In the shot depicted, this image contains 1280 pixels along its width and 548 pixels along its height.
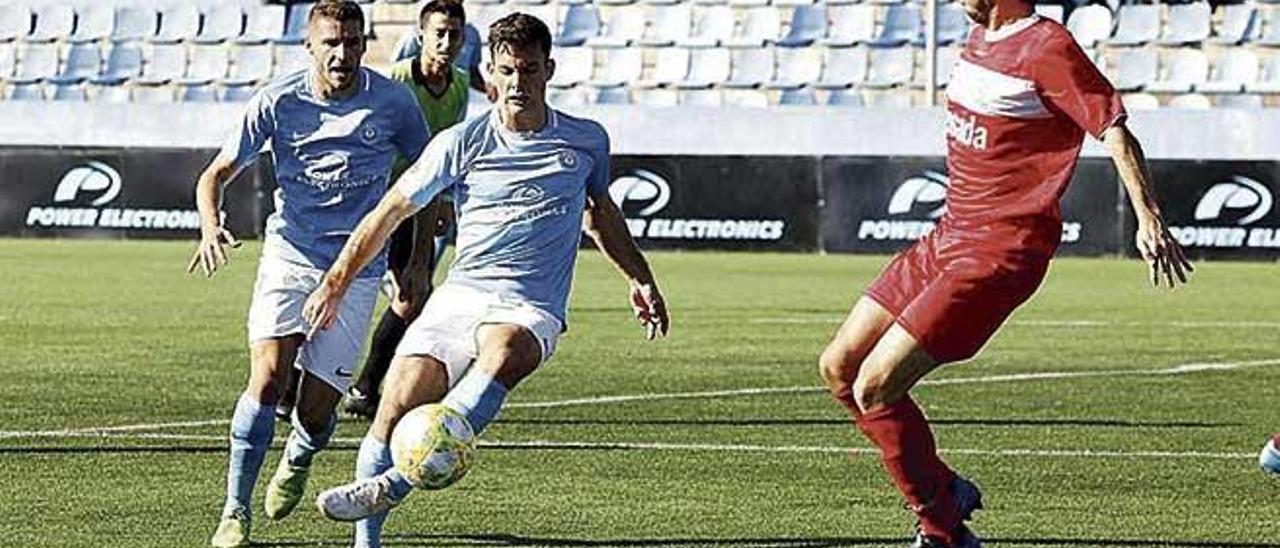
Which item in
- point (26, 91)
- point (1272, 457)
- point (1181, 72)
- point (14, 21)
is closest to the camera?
point (1272, 457)

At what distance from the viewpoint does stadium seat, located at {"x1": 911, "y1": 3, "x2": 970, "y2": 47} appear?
1431 inches

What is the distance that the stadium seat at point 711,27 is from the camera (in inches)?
1458

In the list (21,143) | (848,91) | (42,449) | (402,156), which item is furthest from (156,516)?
(848,91)

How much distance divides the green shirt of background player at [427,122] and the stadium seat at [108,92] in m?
22.7

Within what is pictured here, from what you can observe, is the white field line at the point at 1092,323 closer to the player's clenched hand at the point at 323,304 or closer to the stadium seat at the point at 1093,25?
the player's clenched hand at the point at 323,304

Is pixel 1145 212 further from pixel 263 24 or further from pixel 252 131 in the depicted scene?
pixel 263 24

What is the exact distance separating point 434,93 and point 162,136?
19385mm

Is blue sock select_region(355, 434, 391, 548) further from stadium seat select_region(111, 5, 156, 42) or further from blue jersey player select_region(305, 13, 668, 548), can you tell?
stadium seat select_region(111, 5, 156, 42)

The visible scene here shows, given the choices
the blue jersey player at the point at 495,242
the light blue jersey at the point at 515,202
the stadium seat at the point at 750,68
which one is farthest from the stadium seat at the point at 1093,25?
the light blue jersey at the point at 515,202

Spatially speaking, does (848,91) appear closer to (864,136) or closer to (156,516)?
(864,136)

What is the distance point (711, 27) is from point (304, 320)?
88.5 feet

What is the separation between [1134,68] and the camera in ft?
116

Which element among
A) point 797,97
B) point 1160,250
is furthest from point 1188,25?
point 1160,250

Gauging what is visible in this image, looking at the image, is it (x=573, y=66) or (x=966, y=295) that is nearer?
(x=966, y=295)
